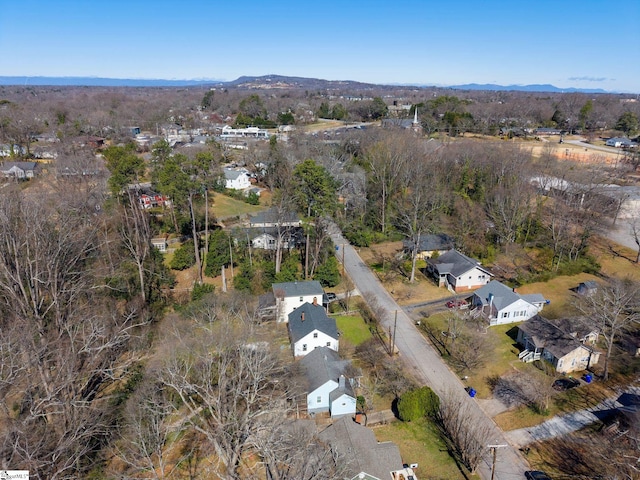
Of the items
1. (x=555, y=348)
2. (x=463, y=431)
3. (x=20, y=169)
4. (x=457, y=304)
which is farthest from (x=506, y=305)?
(x=20, y=169)

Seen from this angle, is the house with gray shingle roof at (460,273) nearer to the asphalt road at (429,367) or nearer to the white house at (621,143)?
the asphalt road at (429,367)

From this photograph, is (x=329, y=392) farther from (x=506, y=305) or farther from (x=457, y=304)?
(x=506, y=305)

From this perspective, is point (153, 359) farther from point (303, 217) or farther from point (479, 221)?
point (479, 221)

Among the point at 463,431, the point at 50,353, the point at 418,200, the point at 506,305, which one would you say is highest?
the point at 418,200

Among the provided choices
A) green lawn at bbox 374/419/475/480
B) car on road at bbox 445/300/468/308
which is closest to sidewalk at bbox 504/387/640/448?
green lawn at bbox 374/419/475/480

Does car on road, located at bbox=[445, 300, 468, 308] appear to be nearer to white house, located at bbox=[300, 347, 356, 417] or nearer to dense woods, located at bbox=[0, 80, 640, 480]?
dense woods, located at bbox=[0, 80, 640, 480]

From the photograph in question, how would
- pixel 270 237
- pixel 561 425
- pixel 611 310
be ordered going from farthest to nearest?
pixel 270 237 < pixel 611 310 < pixel 561 425

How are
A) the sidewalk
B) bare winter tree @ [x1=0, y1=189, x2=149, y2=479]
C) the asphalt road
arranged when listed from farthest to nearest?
the sidewalk
the asphalt road
bare winter tree @ [x1=0, y1=189, x2=149, y2=479]

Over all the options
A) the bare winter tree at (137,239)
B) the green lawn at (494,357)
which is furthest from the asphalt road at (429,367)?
the bare winter tree at (137,239)
